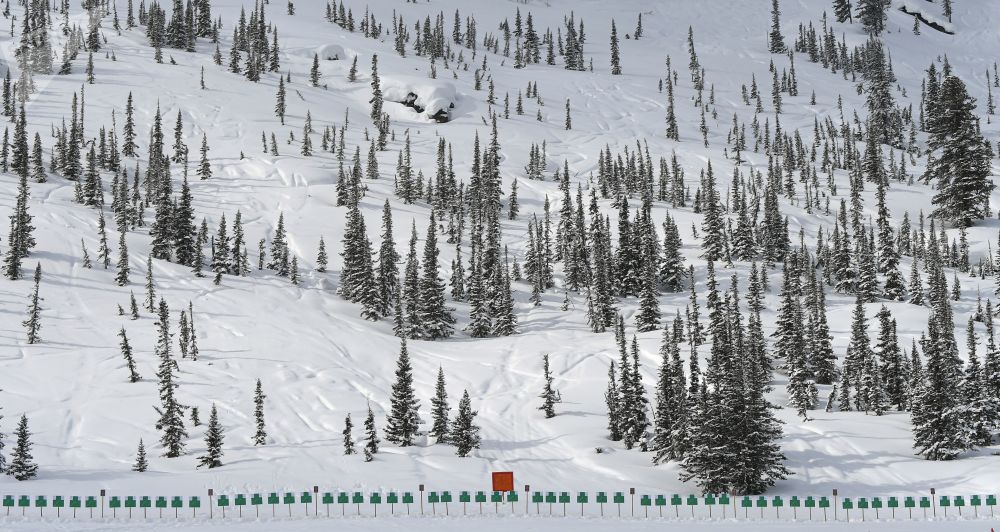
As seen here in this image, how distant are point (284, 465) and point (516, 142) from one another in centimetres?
12141

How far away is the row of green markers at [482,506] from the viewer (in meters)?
33.6

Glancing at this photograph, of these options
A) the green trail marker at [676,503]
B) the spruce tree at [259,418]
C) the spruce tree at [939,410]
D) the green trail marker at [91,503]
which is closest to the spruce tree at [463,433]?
the spruce tree at [259,418]

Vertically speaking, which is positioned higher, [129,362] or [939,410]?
[129,362]

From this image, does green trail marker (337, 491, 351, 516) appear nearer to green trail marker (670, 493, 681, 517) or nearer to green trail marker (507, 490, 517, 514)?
green trail marker (507, 490, 517, 514)

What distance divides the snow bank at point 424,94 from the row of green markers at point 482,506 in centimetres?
14571

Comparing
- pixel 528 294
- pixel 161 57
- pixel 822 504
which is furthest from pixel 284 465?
pixel 161 57

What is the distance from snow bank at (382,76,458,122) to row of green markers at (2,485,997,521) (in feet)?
478

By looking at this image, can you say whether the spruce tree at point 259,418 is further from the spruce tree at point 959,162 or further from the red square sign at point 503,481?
the spruce tree at point 959,162

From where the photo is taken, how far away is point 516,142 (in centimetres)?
16175

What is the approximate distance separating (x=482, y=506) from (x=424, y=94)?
6051 inches

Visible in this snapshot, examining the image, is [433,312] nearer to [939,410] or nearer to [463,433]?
[463,433]

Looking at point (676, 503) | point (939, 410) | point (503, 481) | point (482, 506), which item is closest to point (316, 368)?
point (482, 506)

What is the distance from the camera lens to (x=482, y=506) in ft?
123

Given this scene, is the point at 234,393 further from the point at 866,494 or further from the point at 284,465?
the point at 866,494
